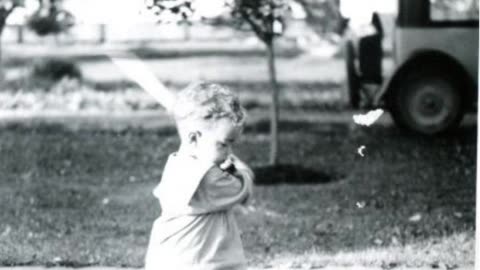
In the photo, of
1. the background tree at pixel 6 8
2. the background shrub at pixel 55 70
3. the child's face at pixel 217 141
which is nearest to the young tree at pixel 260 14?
the background tree at pixel 6 8

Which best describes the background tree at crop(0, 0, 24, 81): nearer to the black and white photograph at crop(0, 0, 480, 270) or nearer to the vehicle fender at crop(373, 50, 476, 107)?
the black and white photograph at crop(0, 0, 480, 270)

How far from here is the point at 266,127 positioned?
763 cm

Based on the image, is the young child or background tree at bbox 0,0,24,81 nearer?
the young child

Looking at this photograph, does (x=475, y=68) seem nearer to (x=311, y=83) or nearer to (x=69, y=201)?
(x=311, y=83)

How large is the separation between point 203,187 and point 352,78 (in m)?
5.14

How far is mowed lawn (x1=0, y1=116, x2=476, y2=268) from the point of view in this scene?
550 centimetres

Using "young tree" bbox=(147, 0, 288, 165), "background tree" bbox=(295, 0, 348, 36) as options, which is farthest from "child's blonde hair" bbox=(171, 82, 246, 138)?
"background tree" bbox=(295, 0, 348, 36)

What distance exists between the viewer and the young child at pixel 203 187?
126 inches

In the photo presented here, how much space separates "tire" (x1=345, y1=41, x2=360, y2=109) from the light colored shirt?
4.90 m

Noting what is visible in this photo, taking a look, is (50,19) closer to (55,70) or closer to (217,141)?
(55,70)

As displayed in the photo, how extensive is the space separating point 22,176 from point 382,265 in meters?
2.78

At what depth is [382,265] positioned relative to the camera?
520 cm

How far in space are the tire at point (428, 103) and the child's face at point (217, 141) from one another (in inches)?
187

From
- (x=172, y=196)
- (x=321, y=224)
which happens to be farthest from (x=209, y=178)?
(x=321, y=224)
